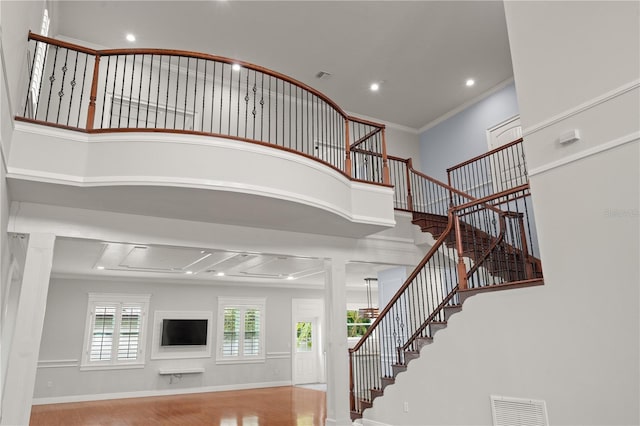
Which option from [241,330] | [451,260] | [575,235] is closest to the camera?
[575,235]

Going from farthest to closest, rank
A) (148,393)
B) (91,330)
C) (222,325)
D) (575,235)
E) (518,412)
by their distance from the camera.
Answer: (222,325) < (148,393) < (91,330) < (518,412) < (575,235)

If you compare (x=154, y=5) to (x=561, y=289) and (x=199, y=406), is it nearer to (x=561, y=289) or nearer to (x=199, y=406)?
(x=561, y=289)

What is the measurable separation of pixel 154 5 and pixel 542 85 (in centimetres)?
569

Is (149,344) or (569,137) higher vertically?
(569,137)

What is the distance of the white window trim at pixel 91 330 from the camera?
34.7 feet

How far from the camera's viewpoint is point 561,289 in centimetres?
400

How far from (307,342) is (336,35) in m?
9.43

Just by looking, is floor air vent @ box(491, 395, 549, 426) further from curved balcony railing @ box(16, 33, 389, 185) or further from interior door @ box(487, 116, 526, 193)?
interior door @ box(487, 116, 526, 193)

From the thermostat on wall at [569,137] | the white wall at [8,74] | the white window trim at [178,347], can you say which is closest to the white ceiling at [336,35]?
the white wall at [8,74]

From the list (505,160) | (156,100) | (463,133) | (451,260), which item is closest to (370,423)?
(451,260)

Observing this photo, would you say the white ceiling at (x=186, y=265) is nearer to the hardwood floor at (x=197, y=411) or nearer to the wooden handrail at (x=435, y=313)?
the wooden handrail at (x=435, y=313)

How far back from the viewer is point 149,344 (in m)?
11.3

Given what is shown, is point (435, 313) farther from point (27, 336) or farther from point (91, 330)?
point (91, 330)

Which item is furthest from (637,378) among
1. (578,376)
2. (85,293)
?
(85,293)
